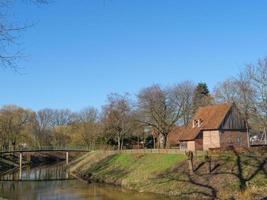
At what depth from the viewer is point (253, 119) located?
52.9 meters

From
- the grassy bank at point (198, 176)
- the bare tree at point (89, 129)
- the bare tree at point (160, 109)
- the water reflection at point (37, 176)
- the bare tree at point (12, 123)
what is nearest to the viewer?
the grassy bank at point (198, 176)

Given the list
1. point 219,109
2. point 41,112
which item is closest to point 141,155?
point 219,109

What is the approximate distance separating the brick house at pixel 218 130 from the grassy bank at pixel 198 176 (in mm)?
7921

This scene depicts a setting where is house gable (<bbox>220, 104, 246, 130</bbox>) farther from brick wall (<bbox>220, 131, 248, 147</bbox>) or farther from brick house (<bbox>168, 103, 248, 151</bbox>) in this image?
brick wall (<bbox>220, 131, 248, 147</bbox>)

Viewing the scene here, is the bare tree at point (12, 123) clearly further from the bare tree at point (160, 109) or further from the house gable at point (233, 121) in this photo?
the house gable at point (233, 121)

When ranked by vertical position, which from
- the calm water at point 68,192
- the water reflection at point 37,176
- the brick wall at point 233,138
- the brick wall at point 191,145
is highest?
the brick wall at point 233,138

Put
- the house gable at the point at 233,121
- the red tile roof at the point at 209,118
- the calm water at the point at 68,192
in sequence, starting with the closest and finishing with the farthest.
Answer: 1. the calm water at the point at 68,192
2. the house gable at the point at 233,121
3. the red tile roof at the point at 209,118

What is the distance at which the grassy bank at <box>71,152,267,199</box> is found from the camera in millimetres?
31095

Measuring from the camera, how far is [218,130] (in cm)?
5228

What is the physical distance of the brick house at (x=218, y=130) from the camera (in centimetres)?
5250

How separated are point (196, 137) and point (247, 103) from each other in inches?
339

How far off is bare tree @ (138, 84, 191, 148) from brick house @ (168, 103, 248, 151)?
12.2m

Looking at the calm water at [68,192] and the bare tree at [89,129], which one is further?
the bare tree at [89,129]

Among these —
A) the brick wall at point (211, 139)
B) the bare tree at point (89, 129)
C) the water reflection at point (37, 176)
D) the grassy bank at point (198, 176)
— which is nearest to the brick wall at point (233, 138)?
the brick wall at point (211, 139)
